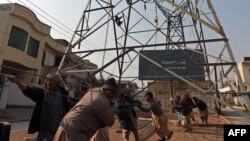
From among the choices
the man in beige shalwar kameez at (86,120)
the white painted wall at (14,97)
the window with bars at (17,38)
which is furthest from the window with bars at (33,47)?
the man in beige shalwar kameez at (86,120)

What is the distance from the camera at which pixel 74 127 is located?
3.00 m

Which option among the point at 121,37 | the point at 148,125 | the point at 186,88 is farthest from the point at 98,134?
the point at 186,88

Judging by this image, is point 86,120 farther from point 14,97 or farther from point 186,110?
point 14,97

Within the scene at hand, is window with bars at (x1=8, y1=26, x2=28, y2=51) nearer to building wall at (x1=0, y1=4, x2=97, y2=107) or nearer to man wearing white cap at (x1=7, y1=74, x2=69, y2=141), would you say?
Answer: building wall at (x1=0, y1=4, x2=97, y2=107)

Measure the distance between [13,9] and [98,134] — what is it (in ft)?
61.9

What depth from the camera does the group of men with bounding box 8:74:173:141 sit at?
3.03 m

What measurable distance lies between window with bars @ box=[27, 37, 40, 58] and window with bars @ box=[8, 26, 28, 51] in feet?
3.82

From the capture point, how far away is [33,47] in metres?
23.5

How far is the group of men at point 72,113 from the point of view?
3.03 m

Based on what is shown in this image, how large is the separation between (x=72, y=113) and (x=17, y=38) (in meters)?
20.0

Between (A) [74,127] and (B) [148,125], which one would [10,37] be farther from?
(A) [74,127]

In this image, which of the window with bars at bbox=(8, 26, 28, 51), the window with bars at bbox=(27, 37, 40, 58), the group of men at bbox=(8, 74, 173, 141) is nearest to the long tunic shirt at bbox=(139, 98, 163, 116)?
the group of men at bbox=(8, 74, 173, 141)

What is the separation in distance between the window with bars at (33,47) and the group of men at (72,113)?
1809cm

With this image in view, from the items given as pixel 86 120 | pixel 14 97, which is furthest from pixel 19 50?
pixel 86 120
